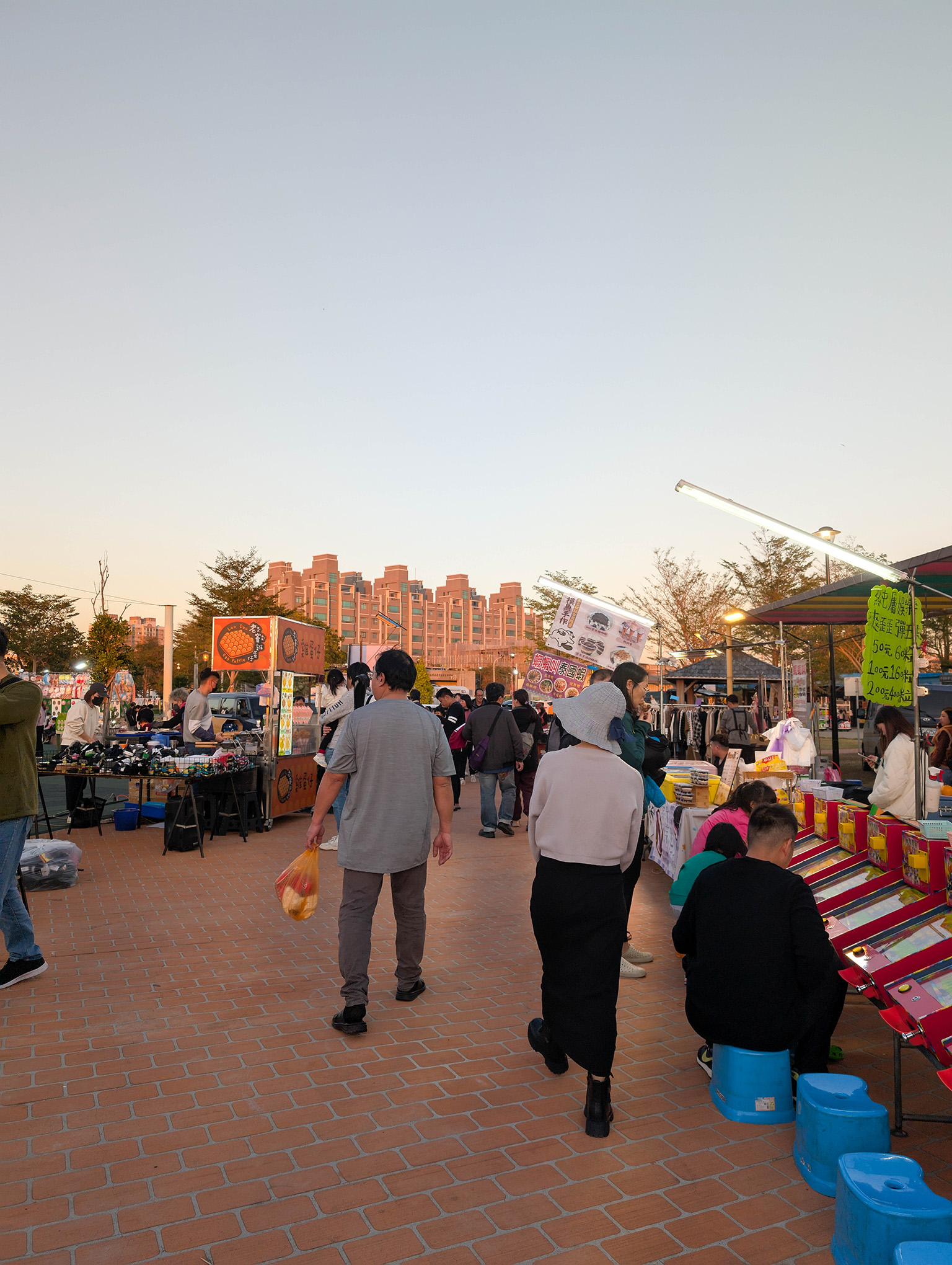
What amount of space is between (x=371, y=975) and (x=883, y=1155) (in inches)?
129

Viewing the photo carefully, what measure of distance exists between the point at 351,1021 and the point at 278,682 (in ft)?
23.0

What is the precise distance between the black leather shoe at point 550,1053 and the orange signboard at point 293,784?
7.40 meters

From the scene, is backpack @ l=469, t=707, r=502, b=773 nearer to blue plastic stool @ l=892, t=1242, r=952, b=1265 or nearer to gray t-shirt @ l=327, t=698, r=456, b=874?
gray t-shirt @ l=327, t=698, r=456, b=874

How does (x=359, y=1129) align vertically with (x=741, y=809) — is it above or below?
below

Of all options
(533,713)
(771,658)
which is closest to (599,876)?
(533,713)

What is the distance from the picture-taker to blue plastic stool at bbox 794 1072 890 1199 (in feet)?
9.35

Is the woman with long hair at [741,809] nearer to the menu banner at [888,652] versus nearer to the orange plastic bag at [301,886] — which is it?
the menu banner at [888,652]

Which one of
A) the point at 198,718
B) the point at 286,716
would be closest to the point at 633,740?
the point at 286,716

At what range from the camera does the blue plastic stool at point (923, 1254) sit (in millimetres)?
2010

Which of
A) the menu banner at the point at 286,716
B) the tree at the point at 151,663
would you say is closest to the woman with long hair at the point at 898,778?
the menu banner at the point at 286,716

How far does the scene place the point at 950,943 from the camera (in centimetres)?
333

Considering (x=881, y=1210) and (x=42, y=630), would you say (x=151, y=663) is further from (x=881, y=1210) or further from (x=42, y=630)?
(x=881, y=1210)

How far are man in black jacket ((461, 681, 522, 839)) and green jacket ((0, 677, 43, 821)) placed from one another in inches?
263

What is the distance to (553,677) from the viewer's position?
31.9ft
